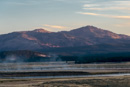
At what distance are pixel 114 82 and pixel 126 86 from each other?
606 centimetres

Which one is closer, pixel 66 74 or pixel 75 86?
pixel 75 86

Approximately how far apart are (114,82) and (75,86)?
29.4ft

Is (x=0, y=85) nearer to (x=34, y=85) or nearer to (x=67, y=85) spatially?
(x=34, y=85)

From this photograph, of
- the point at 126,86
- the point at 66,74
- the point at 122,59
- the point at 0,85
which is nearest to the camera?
the point at 126,86

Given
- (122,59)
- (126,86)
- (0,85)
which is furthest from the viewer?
(122,59)

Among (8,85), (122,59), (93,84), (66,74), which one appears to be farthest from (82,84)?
(122,59)

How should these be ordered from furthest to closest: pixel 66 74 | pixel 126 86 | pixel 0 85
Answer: pixel 66 74 → pixel 0 85 → pixel 126 86

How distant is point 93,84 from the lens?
67.8 metres

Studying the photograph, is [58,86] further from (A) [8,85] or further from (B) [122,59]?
(B) [122,59]

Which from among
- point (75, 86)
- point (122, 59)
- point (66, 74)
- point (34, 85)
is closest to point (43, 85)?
point (34, 85)

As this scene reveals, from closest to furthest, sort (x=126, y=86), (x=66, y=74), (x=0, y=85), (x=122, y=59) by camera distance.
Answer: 1. (x=126, y=86)
2. (x=0, y=85)
3. (x=66, y=74)
4. (x=122, y=59)

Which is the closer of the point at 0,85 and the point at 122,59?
the point at 0,85

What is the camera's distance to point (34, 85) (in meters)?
67.9

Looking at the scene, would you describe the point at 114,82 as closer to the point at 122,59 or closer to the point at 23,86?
the point at 23,86
